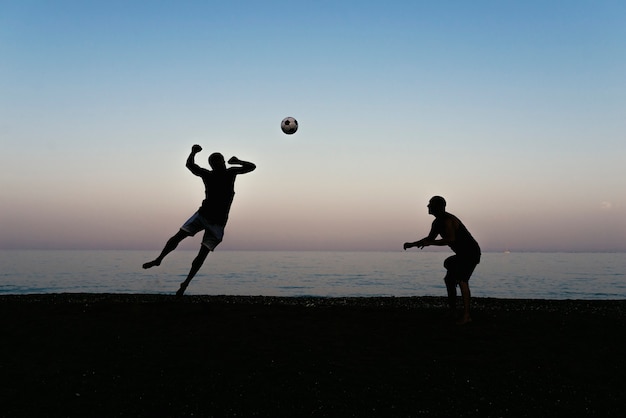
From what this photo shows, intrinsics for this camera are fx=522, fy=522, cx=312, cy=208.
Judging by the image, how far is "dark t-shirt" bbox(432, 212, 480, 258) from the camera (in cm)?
891

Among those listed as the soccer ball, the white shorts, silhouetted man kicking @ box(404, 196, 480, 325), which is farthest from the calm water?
silhouetted man kicking @ box(404, 196, 480, 325)

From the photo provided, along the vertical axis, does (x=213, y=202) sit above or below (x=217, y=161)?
below

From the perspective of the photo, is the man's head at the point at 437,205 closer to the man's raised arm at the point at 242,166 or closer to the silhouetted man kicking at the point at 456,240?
the silhouetted man kicking at the point at 456,240

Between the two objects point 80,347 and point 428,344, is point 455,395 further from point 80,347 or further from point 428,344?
point 80,347

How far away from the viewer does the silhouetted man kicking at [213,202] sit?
31.8 feet

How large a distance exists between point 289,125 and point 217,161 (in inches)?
157

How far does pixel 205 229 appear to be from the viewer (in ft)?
32.1

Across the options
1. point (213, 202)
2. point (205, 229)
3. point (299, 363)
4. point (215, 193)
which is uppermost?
point (215, 193)

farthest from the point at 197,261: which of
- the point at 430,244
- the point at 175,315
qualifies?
the point at 430,244

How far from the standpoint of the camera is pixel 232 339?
24.0 ft

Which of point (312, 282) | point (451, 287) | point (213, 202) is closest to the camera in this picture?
point (451, 287)

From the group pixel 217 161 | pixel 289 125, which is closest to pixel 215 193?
pixel 217 161

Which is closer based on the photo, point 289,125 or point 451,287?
point 451,287

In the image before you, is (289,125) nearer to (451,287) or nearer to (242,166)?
(242,166)
